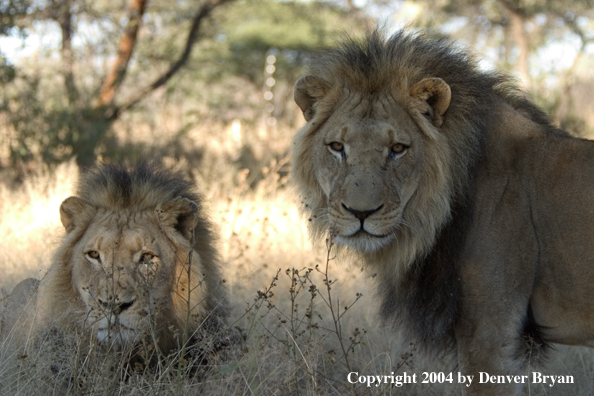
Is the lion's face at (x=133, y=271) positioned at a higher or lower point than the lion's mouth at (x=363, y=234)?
lower

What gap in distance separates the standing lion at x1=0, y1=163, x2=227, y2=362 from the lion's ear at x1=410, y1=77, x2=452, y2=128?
146 cm

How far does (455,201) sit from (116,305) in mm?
1871

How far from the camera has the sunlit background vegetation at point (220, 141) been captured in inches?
168

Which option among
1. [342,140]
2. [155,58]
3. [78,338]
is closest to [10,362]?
[78,338]

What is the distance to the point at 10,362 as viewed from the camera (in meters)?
3.91

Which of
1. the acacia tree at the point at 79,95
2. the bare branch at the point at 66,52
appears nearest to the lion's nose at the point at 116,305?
the acacia tree at the point at 79,95

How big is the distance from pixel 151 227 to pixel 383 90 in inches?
62.2

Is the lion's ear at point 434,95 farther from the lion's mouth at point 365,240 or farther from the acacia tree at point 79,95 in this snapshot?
the acacia tree at point 79,95

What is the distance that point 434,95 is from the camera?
348 cm

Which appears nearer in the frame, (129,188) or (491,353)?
(491,353)

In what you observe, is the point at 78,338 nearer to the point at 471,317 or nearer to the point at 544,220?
the point at 471,317

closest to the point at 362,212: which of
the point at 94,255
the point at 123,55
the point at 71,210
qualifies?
the point at 94,255

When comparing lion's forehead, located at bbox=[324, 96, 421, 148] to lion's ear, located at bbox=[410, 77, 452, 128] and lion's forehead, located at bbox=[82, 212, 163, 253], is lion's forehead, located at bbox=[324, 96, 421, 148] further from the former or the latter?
lion's forehead, located at bbox=[82, 212, 163, 253]

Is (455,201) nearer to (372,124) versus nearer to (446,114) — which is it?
(446,114)
